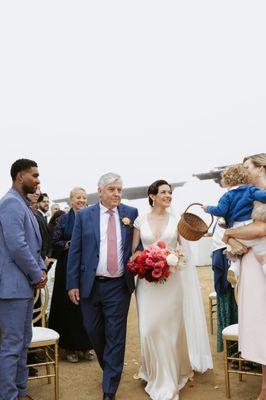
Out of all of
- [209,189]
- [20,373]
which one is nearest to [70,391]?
[20,373]

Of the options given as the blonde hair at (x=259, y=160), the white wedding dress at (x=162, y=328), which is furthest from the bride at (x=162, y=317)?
the blonde hair at (x=259, y=160)

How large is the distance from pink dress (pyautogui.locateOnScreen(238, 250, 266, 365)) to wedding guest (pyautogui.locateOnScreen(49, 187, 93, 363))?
2.04 meters

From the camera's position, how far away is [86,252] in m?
3.71

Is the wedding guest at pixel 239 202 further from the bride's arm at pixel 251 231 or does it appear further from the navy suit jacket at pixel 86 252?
the navy suit jacket at pixel 86 252

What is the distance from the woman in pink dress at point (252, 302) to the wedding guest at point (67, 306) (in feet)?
6.60

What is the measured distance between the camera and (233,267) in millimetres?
3988

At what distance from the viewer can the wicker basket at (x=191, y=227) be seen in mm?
3542

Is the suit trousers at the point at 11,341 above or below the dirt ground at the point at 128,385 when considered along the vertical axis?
above

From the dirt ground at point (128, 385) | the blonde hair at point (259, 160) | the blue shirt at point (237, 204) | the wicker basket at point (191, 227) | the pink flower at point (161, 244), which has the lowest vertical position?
the dirt ground at point (128, 385)

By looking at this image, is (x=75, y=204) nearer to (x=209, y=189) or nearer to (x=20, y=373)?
(x=20, y=373)

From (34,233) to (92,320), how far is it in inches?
33.7

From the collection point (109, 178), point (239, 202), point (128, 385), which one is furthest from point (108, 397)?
point (239, 202)

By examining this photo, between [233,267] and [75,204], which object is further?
[75,204]

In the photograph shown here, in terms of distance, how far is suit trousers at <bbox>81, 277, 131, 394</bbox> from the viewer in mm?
3641
